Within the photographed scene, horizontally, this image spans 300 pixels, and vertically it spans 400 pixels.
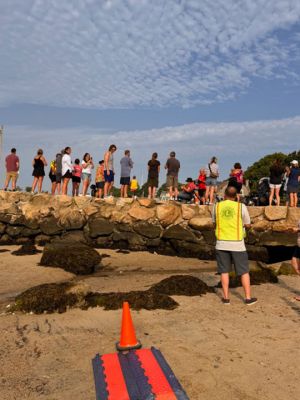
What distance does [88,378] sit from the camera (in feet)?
12.2

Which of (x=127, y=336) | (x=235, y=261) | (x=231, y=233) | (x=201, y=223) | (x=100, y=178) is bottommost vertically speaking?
(x=127, y=336)

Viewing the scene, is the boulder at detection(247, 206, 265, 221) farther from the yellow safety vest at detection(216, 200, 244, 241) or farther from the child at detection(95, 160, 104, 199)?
the yellow safety vest at detection(216, 200, 244, 241)

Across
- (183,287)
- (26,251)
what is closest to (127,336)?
(183,287)

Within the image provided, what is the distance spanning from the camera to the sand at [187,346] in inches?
140

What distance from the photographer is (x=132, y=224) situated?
14281mm

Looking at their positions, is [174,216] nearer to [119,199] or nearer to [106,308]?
[119,199]

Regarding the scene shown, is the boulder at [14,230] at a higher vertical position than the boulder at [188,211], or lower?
lower

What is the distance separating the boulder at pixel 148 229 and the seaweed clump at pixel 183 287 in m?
6.62

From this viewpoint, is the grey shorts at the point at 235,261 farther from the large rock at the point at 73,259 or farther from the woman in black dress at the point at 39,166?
the woman in black dress at the point at 39,166

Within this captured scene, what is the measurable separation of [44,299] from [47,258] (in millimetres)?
4909

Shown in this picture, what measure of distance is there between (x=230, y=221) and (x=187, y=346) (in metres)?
2.27

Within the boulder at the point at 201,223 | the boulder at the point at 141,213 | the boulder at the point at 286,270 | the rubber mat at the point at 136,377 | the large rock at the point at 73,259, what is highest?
the boulder at the point at 141,213

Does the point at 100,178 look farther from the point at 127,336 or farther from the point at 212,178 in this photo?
the point at 127,336

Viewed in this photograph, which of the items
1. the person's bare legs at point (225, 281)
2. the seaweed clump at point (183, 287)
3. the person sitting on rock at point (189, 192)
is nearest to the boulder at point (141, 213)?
the person sitting on rock at point (189, 192)
